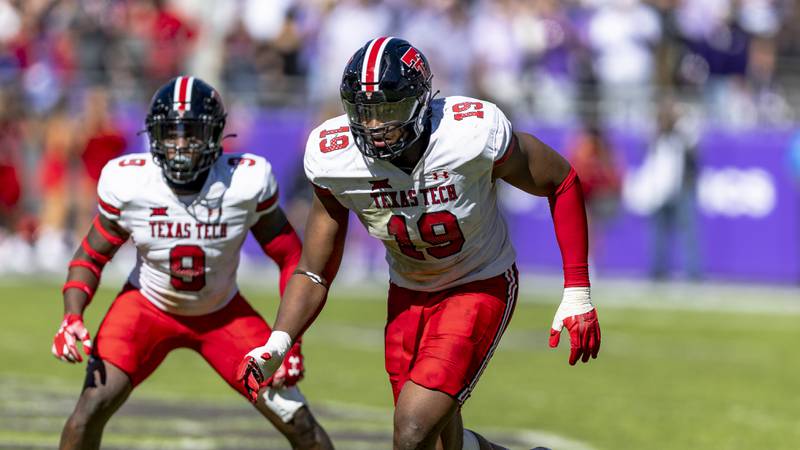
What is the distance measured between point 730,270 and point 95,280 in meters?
10.8

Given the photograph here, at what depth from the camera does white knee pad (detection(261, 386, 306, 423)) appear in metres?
5.64

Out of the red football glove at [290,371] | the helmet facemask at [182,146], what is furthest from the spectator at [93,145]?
the red football glove at [290,371]

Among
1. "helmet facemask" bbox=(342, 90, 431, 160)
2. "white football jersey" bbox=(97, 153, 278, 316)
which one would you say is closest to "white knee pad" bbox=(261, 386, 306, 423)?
"white football jersey" bbox=(97, 153, 278, 316)

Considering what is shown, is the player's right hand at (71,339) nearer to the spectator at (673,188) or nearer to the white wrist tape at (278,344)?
the white wrist tape at (278,344)

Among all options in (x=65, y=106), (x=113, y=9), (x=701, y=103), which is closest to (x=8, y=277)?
(x=65, y=106)

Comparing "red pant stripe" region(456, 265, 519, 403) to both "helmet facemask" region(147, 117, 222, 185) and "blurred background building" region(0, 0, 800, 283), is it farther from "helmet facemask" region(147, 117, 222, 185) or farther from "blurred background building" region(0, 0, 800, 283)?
"blurred background building" region(0, 0, 800, 283)

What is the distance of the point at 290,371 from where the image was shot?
223 inches

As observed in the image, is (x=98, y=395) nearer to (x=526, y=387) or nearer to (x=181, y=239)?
(x=181, y=239)

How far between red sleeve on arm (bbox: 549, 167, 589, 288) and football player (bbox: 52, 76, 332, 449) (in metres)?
1.19

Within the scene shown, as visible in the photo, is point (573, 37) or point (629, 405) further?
point (573, 37)

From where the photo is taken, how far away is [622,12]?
1525 cm

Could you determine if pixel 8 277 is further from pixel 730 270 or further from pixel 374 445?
pixel 374 445

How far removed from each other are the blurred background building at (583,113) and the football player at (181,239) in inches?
339

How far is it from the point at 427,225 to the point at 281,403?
3.36 feet
